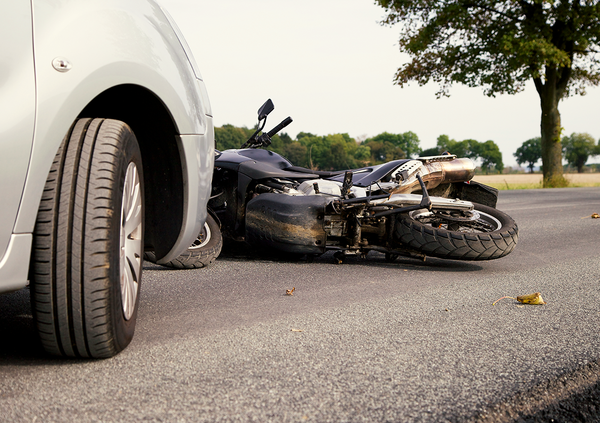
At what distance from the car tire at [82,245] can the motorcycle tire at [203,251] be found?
2.24 m

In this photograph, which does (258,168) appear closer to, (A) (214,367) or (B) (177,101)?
(B) (177,101)

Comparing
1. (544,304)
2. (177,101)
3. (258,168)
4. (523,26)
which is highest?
(523,26)

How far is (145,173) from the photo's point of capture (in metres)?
2.55

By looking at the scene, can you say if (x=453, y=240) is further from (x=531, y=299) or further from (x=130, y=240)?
(x=130, y=240)

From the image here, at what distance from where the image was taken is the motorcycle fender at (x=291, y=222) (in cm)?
444

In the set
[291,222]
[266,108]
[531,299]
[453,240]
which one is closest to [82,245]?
[531,299]

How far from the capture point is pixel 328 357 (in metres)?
2.17

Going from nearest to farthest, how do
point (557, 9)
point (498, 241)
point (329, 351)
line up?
point (329, 351) → point (498, 241) → point (557, 9)

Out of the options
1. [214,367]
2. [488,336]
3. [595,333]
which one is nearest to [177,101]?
[214,367]

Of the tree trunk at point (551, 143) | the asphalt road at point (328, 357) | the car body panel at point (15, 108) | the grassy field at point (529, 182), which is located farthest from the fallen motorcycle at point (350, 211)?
the tree trunk at point (551, 143)

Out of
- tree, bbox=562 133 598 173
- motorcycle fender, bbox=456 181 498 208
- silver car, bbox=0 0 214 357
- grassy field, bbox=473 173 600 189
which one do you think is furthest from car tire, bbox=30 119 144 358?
tree, bbox=562 133 598 173

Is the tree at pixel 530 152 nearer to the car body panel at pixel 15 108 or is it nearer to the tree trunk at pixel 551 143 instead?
the tree trunk at pixel 551 143

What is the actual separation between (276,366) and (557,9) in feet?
72.6

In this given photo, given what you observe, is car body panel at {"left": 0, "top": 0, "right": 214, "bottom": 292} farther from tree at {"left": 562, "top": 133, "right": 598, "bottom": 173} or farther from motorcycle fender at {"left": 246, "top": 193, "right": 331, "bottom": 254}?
tree at {"left": 562, "top": 133, "right": 598, "bottom": 173}
